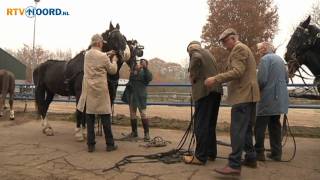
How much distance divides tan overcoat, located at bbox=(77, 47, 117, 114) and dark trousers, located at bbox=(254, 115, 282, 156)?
2.58m

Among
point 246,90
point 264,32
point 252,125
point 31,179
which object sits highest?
point 264,32

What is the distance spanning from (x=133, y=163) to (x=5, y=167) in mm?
1924

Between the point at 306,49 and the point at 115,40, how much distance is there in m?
3.57

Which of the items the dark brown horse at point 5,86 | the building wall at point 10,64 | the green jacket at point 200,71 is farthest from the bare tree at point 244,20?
the green jacket at point 200,71

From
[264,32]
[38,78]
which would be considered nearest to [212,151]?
[38,78]

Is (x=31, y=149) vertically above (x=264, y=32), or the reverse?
(x=264, y=32)

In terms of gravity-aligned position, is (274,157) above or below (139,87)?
below

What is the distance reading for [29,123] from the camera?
11742 mm

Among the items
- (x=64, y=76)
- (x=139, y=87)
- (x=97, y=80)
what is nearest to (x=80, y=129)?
(x=64, y=76)

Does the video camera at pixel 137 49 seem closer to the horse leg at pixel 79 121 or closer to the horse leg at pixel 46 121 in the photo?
the horse leg at pixel 79 121

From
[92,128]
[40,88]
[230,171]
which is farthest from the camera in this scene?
[40,88]

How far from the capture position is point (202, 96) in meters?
6.30

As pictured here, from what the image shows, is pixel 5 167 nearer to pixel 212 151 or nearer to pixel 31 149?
pixel 31 149

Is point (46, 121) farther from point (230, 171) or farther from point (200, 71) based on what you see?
point (230, 171)
